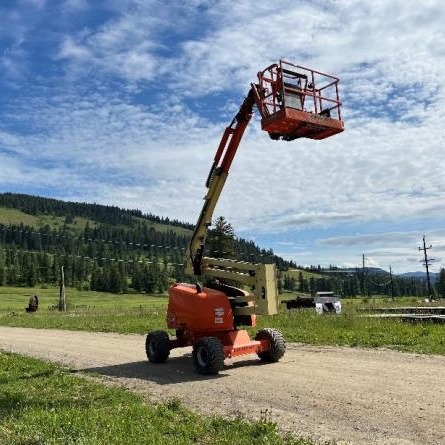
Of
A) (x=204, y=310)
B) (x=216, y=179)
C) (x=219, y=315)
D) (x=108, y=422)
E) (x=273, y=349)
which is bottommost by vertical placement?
(x=108, y=422)

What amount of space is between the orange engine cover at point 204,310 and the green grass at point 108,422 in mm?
3290

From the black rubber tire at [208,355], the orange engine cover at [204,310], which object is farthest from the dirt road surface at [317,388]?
the orange engine cover at [204,310]

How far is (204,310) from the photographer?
14164 millimetres

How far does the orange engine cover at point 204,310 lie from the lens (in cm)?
1407

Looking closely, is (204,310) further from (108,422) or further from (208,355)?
(108,422)

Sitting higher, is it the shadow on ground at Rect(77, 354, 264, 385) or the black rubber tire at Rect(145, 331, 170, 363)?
the black rubber tire at Rect(145, 331, 170, 363)

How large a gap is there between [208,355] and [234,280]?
7.47 ft

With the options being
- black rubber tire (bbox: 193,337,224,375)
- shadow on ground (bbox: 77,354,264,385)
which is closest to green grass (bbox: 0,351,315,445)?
shadow on ground (bbox: 77,354,264,385)

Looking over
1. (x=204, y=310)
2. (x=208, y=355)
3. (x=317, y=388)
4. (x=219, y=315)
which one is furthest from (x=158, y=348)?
(x=317, y=388)

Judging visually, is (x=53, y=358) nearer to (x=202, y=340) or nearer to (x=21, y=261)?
(x=202, y=340)

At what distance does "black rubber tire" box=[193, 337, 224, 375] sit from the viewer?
12945mm

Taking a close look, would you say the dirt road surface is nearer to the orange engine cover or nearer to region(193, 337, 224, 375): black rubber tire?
region(193, 337, 224, 375): black rubber tire

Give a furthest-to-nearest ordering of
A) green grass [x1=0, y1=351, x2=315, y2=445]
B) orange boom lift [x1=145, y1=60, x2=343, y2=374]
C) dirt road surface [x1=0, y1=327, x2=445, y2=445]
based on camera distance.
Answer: orange boom lift [x1=145, y1=60, x2=343, y2=374] < dirt road surface [x1=0, y1=327, x2=445, y2=445] < green grass [x1=0, y1=351, x2=315, y2=445]

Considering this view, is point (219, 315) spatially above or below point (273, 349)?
above
